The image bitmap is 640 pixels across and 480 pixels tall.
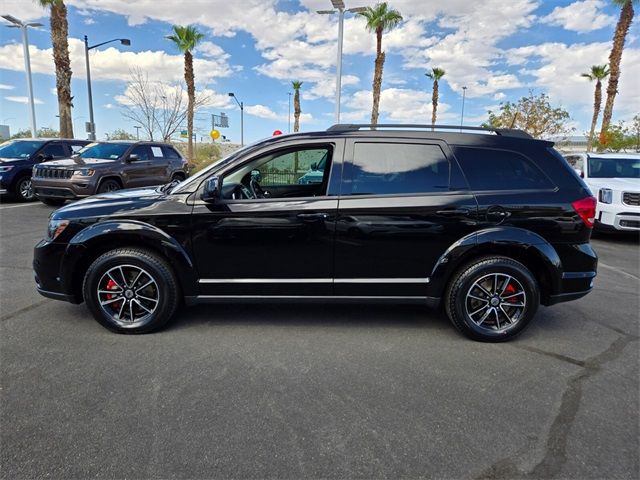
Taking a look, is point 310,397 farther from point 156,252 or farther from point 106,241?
point 106,241

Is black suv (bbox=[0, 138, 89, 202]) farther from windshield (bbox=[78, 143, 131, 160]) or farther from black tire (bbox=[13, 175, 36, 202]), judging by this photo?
windshield (bbox=[78, 143, 131, 160])

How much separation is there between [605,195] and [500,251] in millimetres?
6272

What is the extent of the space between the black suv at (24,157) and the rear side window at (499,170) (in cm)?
1145

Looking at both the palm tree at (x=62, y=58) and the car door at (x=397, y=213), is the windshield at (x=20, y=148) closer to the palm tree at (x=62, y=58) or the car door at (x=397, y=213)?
the palm tree at (x=62, y=58)

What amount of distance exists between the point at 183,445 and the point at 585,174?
32.7 feet

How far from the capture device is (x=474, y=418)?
2574mm

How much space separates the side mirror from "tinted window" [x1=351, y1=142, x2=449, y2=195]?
115cm

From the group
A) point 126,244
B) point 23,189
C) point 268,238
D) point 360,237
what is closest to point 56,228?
point 126,244

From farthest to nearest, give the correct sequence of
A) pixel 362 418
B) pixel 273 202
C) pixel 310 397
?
pixel 273 202, pixel 310 397, pixel 362 418

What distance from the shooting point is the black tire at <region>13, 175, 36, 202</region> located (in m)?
11.4

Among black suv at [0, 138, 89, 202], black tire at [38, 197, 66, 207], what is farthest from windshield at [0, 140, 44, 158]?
black tire at [38, 197, 66, 207]

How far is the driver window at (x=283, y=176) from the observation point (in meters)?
3.67

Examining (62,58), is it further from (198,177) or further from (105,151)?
(198,177)

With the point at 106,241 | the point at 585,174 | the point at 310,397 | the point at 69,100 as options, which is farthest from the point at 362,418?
the point at 69,100
